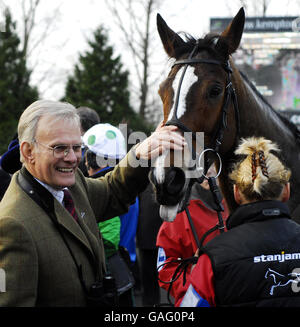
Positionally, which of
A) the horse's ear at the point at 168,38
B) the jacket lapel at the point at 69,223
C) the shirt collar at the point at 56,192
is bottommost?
the jacket lapel at the point at 69,223

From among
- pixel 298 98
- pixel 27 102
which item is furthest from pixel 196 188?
pixel 27 102

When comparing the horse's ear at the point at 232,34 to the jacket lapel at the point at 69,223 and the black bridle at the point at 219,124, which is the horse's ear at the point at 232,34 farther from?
the jacket lapel at the point at 69,223

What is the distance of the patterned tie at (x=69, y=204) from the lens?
2.01 meters

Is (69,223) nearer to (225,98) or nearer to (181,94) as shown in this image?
(181,94)

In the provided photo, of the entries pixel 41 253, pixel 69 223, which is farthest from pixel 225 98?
pixel 41 253

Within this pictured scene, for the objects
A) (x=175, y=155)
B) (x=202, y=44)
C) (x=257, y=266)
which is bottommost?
(x=257, y=266)

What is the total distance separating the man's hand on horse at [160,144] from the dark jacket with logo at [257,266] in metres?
0.60

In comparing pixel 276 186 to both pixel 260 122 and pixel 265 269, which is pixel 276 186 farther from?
pixel 260 122

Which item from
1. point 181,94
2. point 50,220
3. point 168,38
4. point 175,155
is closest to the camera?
point 50,220

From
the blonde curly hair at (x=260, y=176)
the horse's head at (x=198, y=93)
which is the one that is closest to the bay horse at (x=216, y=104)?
the horse's head at (x=198, y=93)

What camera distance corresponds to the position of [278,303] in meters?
1.68

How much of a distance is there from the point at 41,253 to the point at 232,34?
191 cm

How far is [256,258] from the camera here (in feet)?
5.57

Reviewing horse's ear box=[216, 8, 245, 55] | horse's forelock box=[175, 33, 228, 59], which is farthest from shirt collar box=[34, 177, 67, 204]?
horse's ear box=[216, 8, 245, 55]
